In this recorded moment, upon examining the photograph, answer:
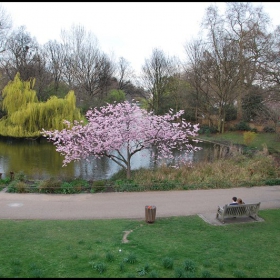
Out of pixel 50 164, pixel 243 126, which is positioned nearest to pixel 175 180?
pixel 50 164

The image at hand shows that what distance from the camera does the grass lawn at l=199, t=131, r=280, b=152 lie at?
29.2 m

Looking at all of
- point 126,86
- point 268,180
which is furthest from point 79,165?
point 126,86

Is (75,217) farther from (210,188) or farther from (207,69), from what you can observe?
(207,69)

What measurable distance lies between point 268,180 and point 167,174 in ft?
16.3

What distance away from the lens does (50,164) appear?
21.4m

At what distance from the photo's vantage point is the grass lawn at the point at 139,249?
573cm

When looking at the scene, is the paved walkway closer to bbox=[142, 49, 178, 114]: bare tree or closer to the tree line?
the tree line

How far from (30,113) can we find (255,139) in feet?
74.9

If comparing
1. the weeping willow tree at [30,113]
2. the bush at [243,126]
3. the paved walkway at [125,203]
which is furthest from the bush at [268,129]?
the paved walkway at [125,203]

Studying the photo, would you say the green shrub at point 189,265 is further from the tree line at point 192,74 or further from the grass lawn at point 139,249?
the tree line at point 192,74

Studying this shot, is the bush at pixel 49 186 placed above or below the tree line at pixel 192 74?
below

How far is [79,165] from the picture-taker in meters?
21.1

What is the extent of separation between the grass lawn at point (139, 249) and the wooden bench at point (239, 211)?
1.37 ft

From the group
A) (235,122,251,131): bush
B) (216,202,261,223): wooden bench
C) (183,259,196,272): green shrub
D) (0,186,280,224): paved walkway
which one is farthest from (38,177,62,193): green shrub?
(235,122,251,131): bush
